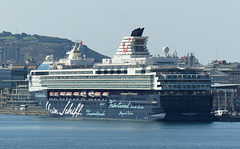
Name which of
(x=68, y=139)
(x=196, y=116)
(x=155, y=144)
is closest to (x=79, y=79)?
(x=196, y=116)

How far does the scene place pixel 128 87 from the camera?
148 meters

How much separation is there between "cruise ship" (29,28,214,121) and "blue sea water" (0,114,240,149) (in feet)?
8.57

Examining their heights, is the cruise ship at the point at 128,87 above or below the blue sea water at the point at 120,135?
above

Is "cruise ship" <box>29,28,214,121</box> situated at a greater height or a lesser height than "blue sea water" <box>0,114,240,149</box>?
greater

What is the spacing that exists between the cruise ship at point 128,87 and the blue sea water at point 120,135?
2613mm

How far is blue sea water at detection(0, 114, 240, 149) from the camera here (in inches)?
4402

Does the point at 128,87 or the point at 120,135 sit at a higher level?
Answer: the point at 128,87

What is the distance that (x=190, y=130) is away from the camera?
130 m

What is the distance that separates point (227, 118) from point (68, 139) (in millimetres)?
43798

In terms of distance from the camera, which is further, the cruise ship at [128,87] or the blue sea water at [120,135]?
the cruise ship at [128,87]

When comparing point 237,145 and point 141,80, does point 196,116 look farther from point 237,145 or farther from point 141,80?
point 237,145

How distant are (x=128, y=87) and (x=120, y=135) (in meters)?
25.7

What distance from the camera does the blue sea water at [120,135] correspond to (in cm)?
11181

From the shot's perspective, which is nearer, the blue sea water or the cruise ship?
the blue sea water
